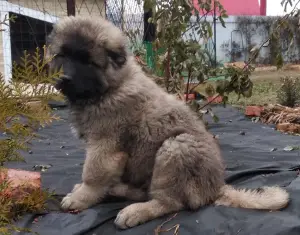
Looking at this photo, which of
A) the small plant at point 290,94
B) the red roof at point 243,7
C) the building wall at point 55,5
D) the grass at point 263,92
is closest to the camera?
the small plant at point 290,94

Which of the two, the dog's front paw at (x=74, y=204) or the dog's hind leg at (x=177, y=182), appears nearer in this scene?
the dog's hind leg at (x=177, y=182)

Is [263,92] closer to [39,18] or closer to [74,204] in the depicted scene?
[39,18]

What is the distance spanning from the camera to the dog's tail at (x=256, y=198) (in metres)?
3.28

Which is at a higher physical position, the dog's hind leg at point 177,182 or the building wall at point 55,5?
the building wall at point 55,5

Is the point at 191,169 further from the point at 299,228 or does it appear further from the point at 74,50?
the point at 74,50

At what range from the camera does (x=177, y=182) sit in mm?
3244

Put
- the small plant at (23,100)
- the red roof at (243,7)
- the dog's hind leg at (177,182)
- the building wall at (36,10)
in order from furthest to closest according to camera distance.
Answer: the red roof at (243,7), the building wall at (36,10), the dog's hind leg at (177,182), the small plant at (23,100)

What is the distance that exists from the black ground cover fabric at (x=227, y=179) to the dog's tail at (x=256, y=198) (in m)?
0.06

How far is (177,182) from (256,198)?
0.60m

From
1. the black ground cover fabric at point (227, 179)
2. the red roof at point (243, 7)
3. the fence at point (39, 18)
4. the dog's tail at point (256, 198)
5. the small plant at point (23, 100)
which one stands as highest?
the red roof at point (243, 7)

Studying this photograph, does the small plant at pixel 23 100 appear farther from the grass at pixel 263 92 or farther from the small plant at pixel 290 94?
the small plant at pixel 290 94

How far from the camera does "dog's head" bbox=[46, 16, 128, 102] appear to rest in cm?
341

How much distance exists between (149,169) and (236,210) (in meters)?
0.72

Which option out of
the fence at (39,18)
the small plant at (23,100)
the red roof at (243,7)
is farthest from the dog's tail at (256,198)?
the red roof at (243,7)
